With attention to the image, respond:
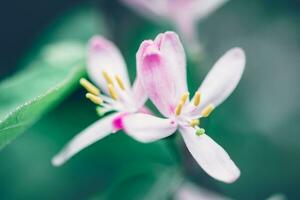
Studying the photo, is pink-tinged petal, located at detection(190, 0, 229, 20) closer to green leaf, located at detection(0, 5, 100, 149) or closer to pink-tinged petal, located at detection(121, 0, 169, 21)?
pink-tinged petal, located at detection(121, 0, 169, 21)

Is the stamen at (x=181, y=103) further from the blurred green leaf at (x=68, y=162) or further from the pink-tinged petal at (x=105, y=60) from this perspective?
the blurred green leaf at (x=68, y=162)

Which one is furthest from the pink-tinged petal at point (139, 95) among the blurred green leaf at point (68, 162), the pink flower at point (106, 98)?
the blurred green leaf at point (68, 162)

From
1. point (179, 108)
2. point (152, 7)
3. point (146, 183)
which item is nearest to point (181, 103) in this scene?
point (179, 108)

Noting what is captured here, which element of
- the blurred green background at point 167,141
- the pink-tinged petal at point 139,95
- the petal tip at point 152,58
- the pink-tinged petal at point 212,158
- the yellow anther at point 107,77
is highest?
the petal tip at point 152,58

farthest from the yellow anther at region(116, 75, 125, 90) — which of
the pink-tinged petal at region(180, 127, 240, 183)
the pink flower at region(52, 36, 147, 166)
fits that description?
the pink-tinged petal at region(180, 127, 240, 183)

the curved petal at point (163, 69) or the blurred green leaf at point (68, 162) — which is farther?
the blurred green leaf at point (68, 162)

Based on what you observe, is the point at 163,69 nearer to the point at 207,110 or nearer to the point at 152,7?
the point at 207,110

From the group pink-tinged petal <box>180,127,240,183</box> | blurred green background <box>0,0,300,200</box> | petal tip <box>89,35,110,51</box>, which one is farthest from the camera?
blurred green background <box>0,0,300,200</box>
